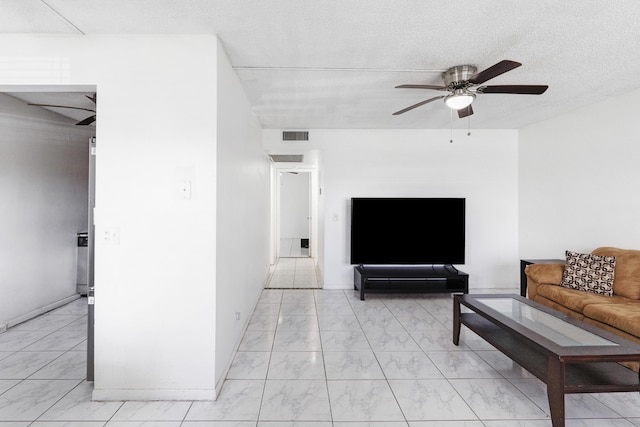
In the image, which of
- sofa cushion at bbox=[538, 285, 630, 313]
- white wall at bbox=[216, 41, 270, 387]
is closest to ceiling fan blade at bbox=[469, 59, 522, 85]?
white wall at bbox=[216, 41, 270, 387]

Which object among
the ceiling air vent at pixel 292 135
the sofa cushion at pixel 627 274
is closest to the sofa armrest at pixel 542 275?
the sofa cushion at pixel 627 274

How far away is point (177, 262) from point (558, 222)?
15.2 feet

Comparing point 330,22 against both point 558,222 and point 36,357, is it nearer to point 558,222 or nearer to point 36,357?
point 36,357

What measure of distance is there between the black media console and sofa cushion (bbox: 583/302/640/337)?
1641 millimetres

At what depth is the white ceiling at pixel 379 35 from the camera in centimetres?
181

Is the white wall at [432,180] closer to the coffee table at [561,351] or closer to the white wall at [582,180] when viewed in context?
the white wall at [582,180]

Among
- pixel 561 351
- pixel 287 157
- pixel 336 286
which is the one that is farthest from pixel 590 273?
pixel 287 157

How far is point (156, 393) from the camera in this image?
2.06 m

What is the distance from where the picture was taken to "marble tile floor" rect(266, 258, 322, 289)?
16.7ft

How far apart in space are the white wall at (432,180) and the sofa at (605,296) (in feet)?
4.39

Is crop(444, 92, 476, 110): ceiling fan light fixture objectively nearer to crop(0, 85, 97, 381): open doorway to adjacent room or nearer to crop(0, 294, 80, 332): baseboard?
crop(0, 85, 97, 381): open doorway to adjacent room

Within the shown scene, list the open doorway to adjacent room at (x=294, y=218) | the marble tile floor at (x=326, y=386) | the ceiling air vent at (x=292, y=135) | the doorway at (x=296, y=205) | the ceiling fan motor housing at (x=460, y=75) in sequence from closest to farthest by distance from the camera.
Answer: the marble tile floor at (x=326, y=386), the ceiling fan motor housing at (x=460, y=75), the ceiling air vent at (x=292, y=135), the open doorway to adjacent room at (x=294, y=218), the doorway at (x=296, y=205)

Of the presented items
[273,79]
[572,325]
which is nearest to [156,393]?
[273,79]

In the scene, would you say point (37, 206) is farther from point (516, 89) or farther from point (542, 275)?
point (542, 275)
